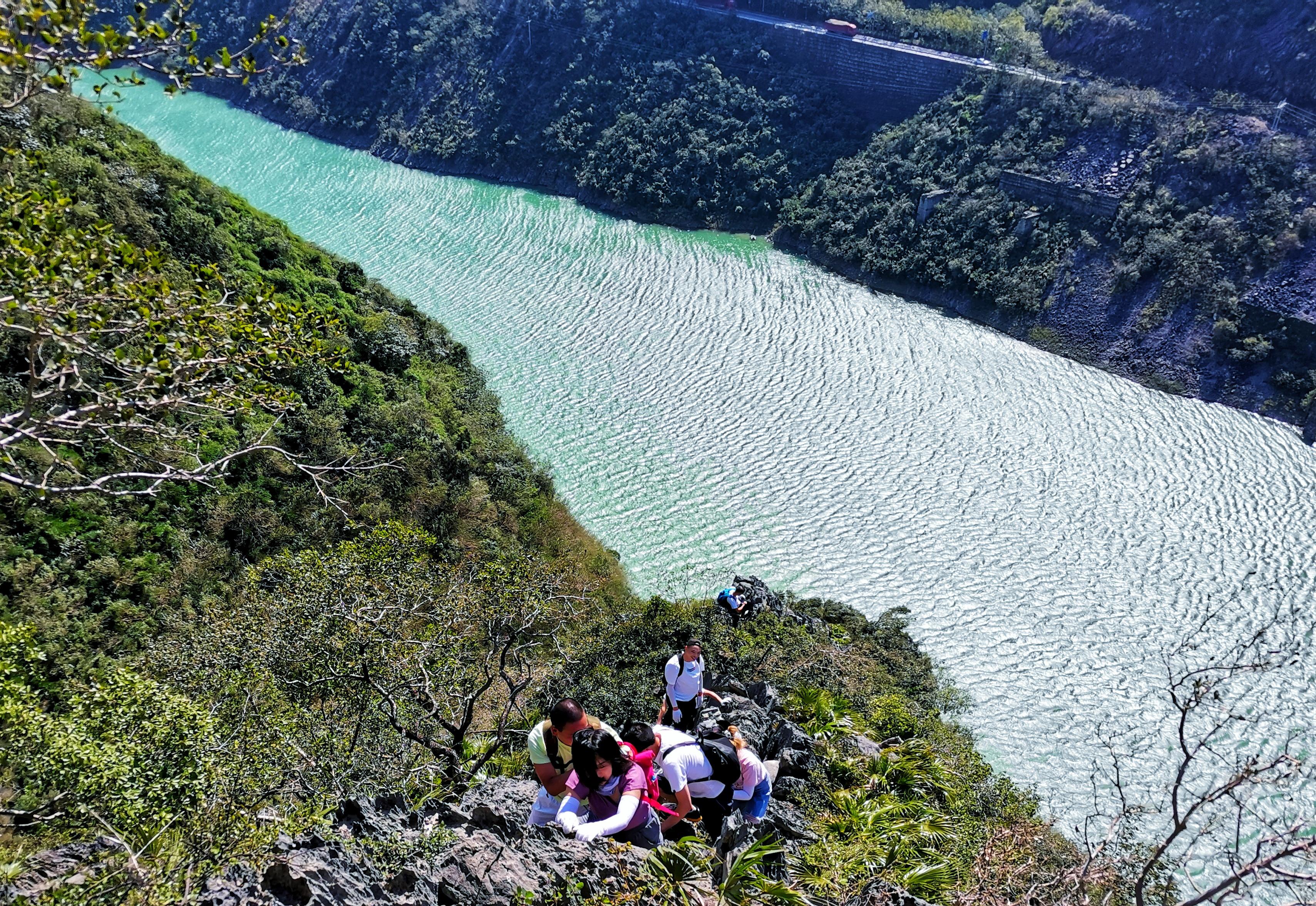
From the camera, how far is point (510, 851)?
5918 mm

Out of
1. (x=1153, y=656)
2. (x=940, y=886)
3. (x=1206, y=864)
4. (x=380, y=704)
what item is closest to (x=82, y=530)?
(x=380, y=704)

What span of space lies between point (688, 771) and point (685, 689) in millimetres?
2156

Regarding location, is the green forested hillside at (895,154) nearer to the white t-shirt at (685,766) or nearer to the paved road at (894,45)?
the paved road at (894,45)

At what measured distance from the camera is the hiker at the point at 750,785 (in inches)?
298

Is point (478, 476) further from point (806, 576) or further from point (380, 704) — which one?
point (380, 704)

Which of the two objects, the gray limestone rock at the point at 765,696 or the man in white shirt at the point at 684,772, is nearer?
the man in white shirt at the point at 684,772

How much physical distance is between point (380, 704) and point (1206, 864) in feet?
48.6

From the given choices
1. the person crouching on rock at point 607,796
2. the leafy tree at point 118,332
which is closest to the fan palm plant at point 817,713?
the person crouching on rock at point 607,796

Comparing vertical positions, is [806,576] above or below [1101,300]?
below

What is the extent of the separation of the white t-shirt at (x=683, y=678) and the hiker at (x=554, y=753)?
8.65 feet

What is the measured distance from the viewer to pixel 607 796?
6629mm

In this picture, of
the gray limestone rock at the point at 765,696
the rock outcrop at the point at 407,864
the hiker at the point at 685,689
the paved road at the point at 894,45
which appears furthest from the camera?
the paved road at the point at 894,45

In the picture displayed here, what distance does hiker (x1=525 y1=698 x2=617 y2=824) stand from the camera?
21.0 feet

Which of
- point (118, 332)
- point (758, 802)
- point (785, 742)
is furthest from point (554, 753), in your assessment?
point (118, 332)
